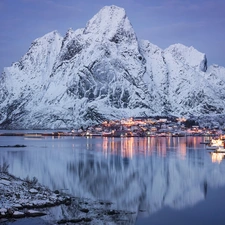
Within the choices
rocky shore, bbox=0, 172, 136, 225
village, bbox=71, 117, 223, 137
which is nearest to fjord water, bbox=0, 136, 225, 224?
rocky shore, bbox=0, 172, 136, 225

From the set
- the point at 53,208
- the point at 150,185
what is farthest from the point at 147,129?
the point at 53,208

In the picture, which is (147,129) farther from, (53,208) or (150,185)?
(53,208)

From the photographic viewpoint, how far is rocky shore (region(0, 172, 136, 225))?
1822 centimetres

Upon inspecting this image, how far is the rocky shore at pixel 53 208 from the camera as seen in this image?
1822 centimetres

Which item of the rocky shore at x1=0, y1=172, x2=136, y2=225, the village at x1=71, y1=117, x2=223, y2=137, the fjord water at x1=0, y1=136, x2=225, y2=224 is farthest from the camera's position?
the village at x1=71, y1=117, x2=223, y2=137

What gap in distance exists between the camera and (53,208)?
19.8m

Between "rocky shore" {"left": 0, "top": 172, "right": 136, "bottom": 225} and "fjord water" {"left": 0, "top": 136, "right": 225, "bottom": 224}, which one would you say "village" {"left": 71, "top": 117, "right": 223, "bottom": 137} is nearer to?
"fjord water" {"left": 0, "top": 136, "right": 225, "bottom": 224}

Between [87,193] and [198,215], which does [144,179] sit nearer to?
[87,193]

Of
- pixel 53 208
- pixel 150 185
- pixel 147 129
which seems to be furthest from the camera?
pixel 147 129

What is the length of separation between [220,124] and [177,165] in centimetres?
14044

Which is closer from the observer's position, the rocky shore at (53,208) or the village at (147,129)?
the rocky shore at (53,208)

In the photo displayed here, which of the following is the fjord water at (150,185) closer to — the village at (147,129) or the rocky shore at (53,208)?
the rocky shore at (53,208)

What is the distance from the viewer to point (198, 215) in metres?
20.6

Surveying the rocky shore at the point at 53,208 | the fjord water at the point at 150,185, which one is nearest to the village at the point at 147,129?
the fjord water at the point at 150,185
